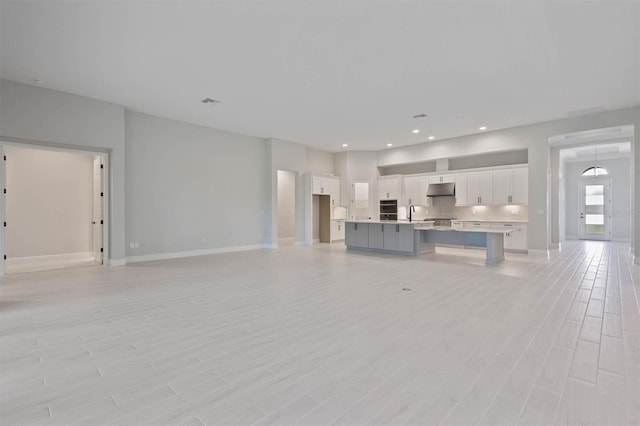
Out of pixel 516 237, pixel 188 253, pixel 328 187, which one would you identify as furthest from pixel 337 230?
pixel 516 237

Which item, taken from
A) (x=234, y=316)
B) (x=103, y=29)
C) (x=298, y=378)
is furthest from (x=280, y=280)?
(x=103, y=29)

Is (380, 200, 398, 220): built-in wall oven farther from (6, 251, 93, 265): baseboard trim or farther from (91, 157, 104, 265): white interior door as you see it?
(6, 251, 93, 265): baseboard trim

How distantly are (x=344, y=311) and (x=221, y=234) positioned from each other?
6264mm

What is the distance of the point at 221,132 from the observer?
29.8 feet

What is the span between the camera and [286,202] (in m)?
12.2

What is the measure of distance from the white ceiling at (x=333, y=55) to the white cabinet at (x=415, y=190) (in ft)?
11.8

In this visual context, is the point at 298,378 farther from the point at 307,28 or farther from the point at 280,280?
the point at 307,28

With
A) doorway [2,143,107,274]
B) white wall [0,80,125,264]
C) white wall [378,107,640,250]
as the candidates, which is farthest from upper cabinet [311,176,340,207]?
doorway [2,143,107,274]

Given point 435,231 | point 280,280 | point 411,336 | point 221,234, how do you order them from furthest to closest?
point 221,234 < point 435,231 < point 280,280 < point 411,336

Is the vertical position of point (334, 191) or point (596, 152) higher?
point (596, 152)

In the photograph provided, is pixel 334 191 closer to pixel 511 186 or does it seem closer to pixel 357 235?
pixel 357 235

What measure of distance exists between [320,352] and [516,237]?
812 cm

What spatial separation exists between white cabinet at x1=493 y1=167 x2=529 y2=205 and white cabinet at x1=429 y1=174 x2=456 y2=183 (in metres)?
1.23

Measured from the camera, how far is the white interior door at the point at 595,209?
12.0 m
